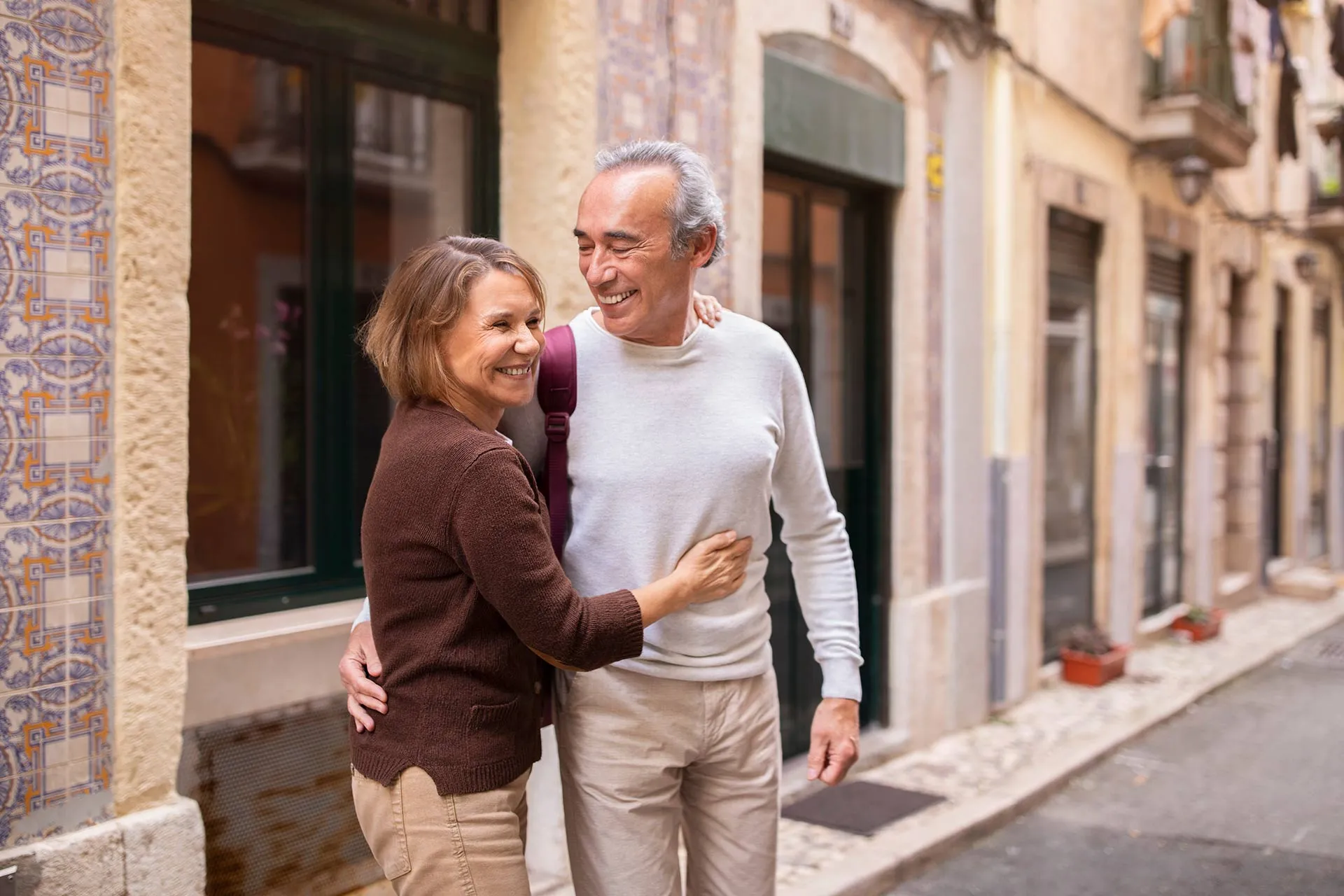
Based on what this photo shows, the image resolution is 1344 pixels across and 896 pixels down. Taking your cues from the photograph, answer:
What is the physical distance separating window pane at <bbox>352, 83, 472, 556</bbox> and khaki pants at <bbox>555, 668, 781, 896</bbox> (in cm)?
188

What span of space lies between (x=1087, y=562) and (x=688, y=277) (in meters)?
7.97

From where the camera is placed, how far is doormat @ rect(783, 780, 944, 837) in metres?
5.65

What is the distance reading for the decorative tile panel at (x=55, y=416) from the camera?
9.65 feet

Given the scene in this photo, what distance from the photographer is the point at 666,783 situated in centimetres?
262

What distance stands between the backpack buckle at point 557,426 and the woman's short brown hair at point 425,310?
321 millimetres

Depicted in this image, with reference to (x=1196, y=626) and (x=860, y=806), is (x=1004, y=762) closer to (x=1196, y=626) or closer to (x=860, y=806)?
(x=860, y=806)

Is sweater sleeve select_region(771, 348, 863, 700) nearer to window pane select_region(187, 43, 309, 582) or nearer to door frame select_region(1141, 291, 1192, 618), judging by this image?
window pane select_region(187, 43, 309, 582)

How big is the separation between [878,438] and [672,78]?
262cm

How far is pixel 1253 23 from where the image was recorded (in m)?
11.3

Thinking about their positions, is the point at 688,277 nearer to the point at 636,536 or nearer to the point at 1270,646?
the point at 636,536

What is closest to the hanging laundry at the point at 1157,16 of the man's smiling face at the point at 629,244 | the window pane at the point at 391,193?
the window pane at the point at 391,193

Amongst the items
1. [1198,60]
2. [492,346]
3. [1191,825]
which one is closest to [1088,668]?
[1191,825]

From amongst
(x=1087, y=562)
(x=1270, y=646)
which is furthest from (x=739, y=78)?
(x=1270, y=646)

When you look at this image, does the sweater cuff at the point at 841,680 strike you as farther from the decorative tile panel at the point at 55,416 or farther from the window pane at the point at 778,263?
the window pane at the point at 778,263
